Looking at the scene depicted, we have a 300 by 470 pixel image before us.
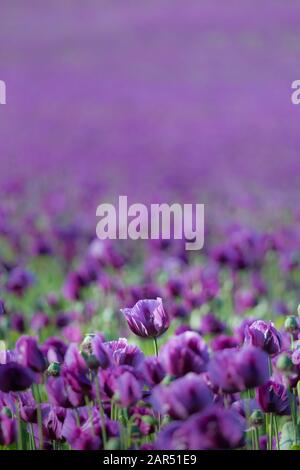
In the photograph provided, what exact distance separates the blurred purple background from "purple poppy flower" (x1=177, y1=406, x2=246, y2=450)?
438 cm

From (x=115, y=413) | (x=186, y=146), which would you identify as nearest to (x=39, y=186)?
(x=186, y=146)

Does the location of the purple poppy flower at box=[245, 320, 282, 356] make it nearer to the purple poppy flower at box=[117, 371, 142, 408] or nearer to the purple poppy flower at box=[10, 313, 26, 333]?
the purple poppy flower at box=[117, 371, 142, 408]

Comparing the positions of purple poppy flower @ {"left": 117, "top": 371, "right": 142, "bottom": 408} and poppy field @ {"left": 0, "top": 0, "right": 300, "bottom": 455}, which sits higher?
poppy field @ {"left": 0, "top": 0, "right": 300, "bottom": 455}

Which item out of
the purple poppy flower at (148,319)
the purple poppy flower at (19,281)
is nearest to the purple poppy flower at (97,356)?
the purple poppy flower at (148,319)

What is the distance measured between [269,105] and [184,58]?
2.97 feet

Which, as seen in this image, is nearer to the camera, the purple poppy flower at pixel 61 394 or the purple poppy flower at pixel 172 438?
the purple poppy flower at pixel 172 438

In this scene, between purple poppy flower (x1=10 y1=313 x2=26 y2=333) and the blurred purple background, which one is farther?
the blurred purple background

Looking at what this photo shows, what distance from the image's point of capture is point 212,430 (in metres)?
1.16

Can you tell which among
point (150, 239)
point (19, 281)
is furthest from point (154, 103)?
point (19, 281)

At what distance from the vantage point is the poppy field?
1.40 m

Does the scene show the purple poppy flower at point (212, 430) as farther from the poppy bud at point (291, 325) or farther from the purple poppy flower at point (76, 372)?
the poppy bud at point (291, 325)

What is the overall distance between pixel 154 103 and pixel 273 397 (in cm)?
849

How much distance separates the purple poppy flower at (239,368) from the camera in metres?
1.25

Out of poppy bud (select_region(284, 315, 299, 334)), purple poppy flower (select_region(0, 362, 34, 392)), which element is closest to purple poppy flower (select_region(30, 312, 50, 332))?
poppy bud (select_region(284, 315, 299, 334))
